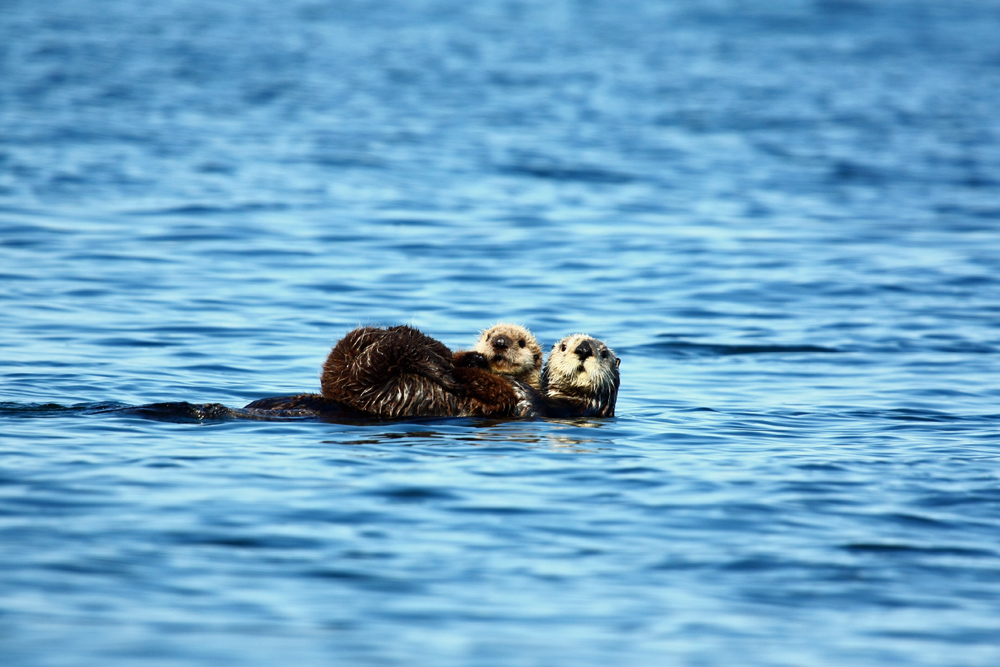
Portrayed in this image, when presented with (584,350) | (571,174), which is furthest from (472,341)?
(571,174)

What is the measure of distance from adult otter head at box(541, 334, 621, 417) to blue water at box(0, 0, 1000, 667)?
22cm

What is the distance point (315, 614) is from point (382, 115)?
20035 millimetres

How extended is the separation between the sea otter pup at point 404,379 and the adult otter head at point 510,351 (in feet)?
1.08

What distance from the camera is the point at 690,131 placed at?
72.6ft

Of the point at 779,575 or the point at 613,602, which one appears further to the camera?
the point at 779,575

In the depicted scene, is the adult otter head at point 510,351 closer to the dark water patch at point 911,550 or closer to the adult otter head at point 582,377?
the adult otter head at point 582,377

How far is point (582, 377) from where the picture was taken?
6.75 meters

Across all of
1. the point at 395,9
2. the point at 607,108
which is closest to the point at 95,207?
the point at 607,108

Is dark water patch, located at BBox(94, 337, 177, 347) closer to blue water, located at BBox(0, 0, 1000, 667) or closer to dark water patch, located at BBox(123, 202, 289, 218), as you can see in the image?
blue water, located at BBox(0, 0, 1000, 667)

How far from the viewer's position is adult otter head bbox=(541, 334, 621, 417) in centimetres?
669

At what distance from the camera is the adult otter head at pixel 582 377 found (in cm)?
669

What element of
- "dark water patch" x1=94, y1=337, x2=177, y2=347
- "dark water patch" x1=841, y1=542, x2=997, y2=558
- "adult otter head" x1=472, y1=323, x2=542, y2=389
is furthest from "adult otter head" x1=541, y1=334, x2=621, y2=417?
"dark water patch" x1=94, y1=337, x2=177, y2=347

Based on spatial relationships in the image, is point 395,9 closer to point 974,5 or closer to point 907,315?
point 974,5

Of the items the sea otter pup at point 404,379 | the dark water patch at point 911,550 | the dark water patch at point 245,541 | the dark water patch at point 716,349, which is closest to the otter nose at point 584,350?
the sea otter pup at point 404,379
